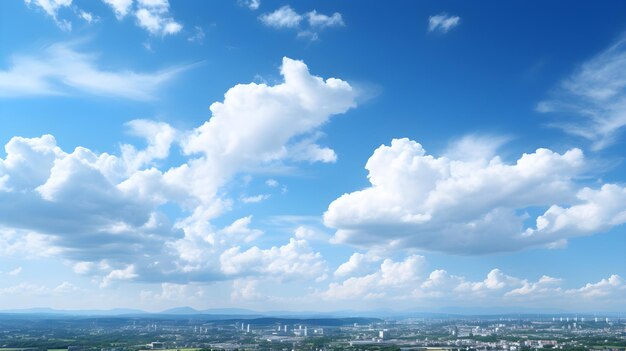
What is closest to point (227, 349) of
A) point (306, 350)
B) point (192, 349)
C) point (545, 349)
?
point (192, 349)

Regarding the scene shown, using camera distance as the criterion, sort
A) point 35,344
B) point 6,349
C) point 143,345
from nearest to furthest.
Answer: point 6,349 < point 35,344 < point 143,345

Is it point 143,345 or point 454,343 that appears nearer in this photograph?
point 143,345

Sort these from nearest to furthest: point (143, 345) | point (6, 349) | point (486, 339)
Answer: point (6, 349), point (143, 345), point (486, 339)

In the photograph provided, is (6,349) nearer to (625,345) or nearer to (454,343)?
(454,343)

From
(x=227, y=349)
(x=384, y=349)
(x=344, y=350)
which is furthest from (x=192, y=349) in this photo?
(x=384, y=349)

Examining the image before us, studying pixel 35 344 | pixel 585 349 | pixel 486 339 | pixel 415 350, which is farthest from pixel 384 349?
pixel 35 344

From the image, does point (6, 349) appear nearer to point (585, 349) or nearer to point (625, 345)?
point (585, 349)

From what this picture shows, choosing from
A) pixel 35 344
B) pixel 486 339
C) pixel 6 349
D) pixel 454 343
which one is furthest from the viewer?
pixel 486 339

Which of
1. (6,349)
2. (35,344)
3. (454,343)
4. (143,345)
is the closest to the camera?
(6,349)

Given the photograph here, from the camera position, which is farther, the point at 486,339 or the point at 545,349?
the point at 486,339
